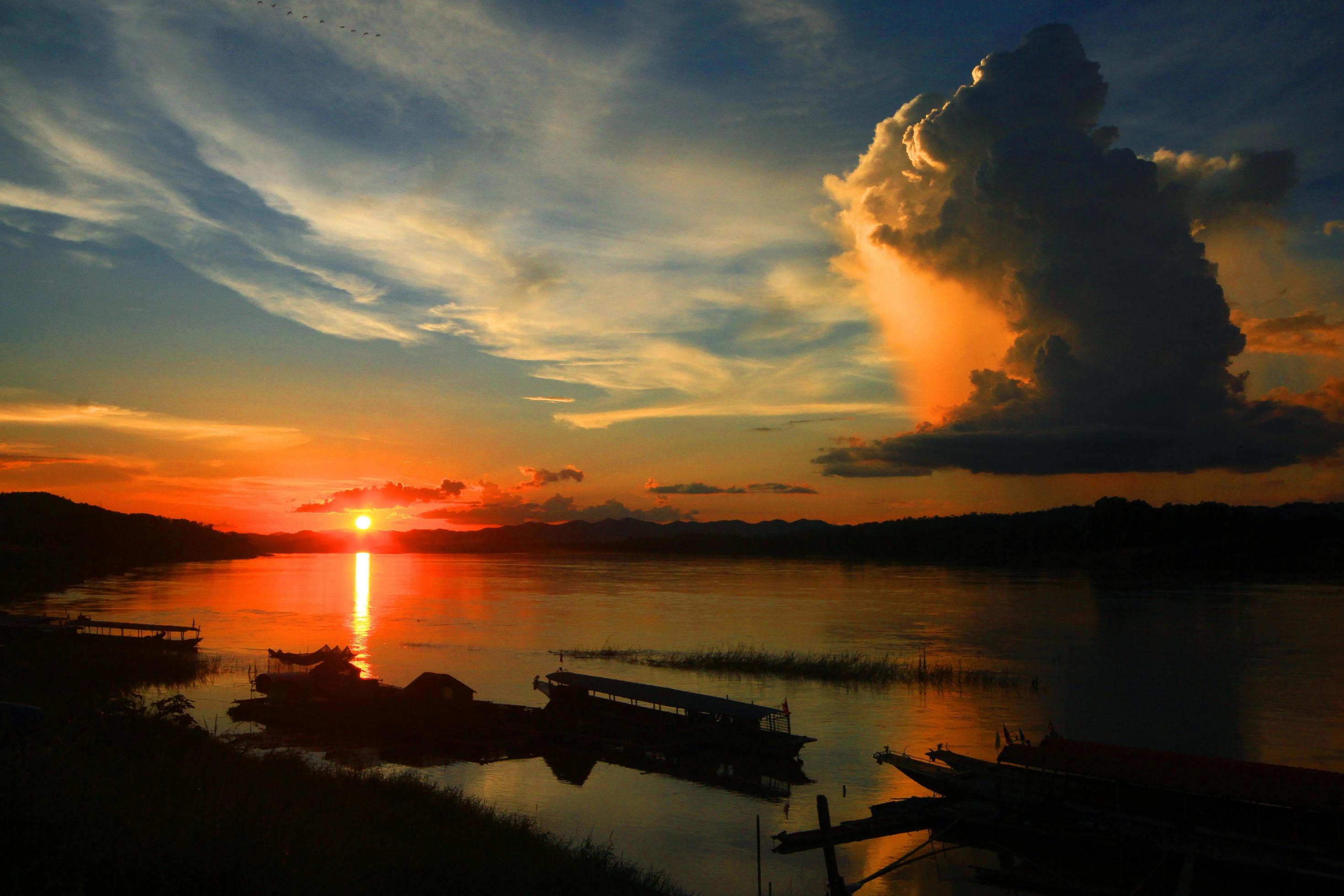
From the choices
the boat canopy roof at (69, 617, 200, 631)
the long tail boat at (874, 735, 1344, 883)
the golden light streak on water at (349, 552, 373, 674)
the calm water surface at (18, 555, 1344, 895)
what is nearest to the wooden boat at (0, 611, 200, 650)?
the boat canopy roof at (69, 617, 200, 631)

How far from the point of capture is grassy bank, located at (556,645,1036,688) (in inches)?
2096

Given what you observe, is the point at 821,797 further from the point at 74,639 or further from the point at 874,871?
the point at 74,639

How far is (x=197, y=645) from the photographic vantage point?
65812mm

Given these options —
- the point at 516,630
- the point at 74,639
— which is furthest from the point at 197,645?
the point at 516,630

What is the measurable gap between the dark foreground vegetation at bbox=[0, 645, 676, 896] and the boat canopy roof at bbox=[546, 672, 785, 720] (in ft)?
45.1

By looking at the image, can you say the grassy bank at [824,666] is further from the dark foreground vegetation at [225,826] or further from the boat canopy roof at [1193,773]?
the dark foreground vegetation at [225,826]

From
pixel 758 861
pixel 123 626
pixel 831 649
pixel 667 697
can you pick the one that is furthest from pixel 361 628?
pixel 758 861

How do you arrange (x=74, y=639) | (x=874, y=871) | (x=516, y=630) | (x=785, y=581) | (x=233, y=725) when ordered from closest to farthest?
1. (x=874, y=871)
2. (x=233, y=725)
3. (x=74, y=639)
4. (x=516, y=630)
5. (x=785, y=581)

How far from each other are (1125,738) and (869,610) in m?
54.0

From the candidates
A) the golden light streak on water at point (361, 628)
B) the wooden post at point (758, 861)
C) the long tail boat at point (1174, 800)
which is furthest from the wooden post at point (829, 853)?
the golden light streak on water at point (361, 628)

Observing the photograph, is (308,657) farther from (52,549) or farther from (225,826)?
(52,549)

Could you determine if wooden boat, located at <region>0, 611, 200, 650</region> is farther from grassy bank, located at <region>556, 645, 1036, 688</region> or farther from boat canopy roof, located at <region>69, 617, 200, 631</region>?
grassy bank, located at <region>556, 645, 1036, 688</region>

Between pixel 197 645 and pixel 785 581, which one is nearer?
pixel 197 645

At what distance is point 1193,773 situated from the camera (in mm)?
23500
